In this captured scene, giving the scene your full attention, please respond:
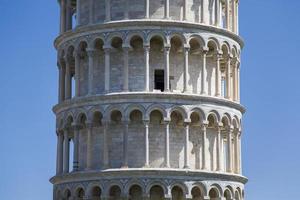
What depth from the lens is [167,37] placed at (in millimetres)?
49188

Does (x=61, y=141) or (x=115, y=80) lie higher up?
(x=115, y=80)

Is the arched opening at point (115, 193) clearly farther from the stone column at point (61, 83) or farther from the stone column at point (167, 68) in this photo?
the stone column at point (61, 83)

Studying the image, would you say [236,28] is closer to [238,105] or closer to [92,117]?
[238,105]

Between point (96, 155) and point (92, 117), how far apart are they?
2.13 metres

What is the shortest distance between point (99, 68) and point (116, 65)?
108cm

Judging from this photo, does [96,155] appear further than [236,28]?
Result: No

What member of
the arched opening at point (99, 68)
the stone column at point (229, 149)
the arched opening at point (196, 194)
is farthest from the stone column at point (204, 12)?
the arched opening at point (196, 194)

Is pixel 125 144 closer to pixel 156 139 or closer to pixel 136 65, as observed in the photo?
pixel 156 139

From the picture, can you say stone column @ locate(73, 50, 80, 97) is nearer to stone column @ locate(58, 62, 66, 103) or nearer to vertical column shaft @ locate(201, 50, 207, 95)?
stone column @ locate(58, 62, 66, 103)

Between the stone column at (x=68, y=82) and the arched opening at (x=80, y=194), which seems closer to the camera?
the arched opening at (x=80, y=194)

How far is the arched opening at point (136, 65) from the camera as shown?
161 ft

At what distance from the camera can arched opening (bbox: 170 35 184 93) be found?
49.7m

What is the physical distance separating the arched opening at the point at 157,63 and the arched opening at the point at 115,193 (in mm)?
5849

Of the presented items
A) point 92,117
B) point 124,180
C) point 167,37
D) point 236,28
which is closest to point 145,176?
point 124,180
